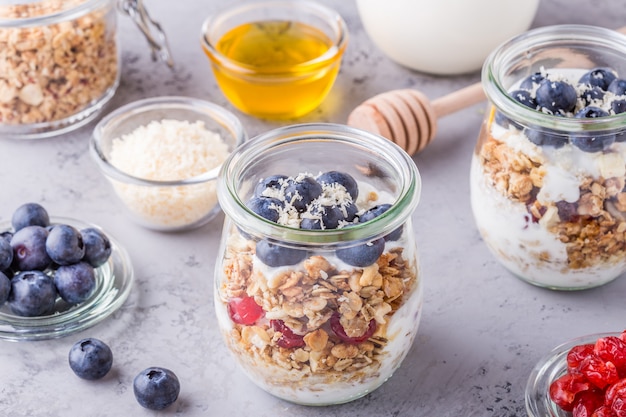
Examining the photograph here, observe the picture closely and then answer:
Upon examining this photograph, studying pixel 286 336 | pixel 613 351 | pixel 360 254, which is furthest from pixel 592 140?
pixel 286 336

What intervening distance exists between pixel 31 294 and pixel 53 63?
0.52m

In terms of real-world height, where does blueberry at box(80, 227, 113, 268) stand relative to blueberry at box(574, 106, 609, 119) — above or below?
below

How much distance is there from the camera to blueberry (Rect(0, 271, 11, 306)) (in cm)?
127

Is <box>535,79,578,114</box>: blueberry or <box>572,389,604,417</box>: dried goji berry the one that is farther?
<box>535,79,578,114</box>: blueberry

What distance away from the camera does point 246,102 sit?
1.71 meters

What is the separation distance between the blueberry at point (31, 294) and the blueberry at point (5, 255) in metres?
0.02

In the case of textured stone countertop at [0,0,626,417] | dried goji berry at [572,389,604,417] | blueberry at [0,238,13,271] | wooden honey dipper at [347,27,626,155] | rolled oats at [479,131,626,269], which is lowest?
textured stone countertop at [0,0,626,417]

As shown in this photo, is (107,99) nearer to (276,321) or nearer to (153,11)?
(153,11)

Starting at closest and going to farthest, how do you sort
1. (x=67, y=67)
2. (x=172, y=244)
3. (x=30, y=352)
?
(x=30, y=352) < (x=172, y=244) < (x=67, y=67)

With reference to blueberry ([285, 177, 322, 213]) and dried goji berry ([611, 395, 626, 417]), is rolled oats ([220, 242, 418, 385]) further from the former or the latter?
dried goji berry ([611, 395, 626, 417])

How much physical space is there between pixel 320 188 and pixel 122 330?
401mm

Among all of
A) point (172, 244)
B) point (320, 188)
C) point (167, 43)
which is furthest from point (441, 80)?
point (320, 188)

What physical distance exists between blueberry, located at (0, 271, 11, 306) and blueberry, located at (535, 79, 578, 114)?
78cm

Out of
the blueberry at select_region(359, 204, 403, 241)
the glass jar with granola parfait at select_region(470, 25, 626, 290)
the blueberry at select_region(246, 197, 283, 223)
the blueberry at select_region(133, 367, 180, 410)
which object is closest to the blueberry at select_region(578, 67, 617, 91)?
the glass jar with granola parfait at select_region(470, 25, 626, 290)
